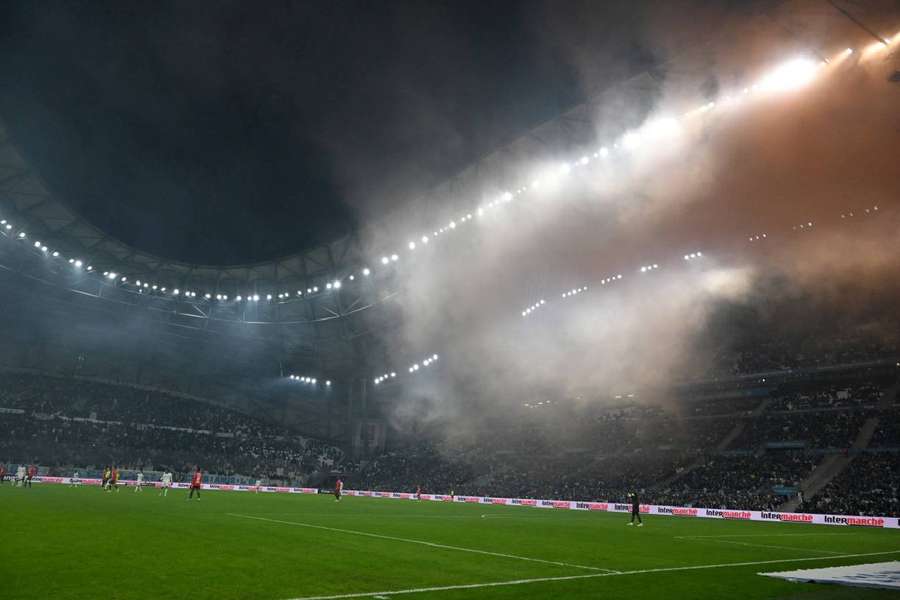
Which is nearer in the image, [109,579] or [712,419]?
[109,579]

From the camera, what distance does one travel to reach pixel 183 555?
9.40 metres

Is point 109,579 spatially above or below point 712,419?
below

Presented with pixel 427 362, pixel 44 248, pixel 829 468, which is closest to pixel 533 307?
pixel 427 362

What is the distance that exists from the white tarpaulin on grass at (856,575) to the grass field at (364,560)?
0.47m

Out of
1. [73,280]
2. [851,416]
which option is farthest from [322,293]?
[851,416]

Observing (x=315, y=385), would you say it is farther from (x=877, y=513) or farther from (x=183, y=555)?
(x=183, y=555)

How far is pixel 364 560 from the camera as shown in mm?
9977

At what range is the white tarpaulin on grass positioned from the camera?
341 inches

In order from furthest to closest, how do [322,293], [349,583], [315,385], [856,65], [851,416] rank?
[315,385], [322,293], [851,416], [856,65], [349,583]

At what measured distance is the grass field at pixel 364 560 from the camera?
7.32m

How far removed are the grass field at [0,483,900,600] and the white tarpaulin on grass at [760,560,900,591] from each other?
468 millimetres

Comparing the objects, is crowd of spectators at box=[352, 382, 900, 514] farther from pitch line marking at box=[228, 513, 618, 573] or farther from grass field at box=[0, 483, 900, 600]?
pitch line marking at box=[228, 513, 618, 573]

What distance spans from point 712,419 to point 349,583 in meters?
45.5

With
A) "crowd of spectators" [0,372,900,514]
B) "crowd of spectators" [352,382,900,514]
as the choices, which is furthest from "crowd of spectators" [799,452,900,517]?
"crowd of spectators" [352,382,900,514]
